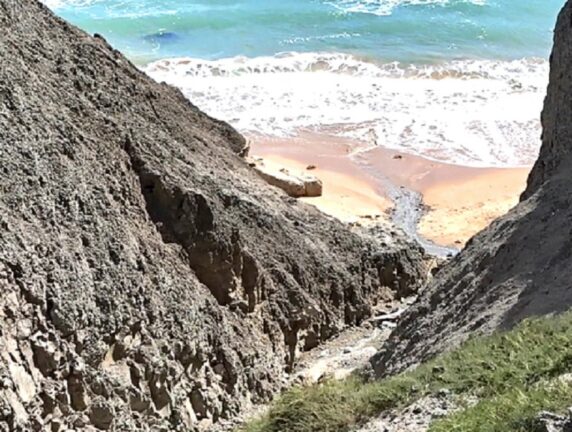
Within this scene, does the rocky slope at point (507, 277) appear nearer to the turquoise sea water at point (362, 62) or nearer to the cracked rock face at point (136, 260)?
the cracked rock face at point (136, 260)

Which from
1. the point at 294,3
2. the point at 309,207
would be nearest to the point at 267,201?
the point at 309,207

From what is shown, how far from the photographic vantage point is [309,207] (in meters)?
21.0

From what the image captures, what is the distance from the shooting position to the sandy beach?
27047 mm

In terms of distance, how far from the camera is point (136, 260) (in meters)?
14.6

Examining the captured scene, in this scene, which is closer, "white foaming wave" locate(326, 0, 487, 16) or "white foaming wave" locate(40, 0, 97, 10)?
"white foaming wave" locate(326, 0, 487, 16)

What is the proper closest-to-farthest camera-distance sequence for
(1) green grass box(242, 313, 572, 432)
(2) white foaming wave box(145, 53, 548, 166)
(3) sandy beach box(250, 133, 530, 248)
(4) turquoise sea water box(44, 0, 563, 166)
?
(1) green grass box(242, 313, 572, 432), (3) sandy beach box(250, 133, 530, 248), (2) white foaming wave box(145, 53, 548, 166), (4) turquoise sea water box(44, 0, 563, 166)

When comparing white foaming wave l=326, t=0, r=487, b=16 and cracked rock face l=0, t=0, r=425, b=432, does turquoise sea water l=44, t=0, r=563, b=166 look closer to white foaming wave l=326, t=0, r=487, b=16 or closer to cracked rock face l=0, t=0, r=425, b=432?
white foaming wave l=326, t=0, r=487, b=16

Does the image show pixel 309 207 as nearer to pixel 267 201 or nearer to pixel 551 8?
pixel 267 201

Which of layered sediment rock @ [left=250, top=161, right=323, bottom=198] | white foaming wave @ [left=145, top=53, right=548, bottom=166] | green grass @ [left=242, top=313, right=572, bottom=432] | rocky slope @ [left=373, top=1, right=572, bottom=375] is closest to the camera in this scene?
green grass @ [left=242, top=313, right=572, bottom=432]

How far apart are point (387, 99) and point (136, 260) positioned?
85.4ft

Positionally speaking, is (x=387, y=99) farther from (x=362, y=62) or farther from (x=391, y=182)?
(x=391, y=182)

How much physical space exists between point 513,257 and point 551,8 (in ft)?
142

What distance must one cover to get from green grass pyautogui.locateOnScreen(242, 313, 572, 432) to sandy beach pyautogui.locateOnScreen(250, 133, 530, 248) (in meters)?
13.9

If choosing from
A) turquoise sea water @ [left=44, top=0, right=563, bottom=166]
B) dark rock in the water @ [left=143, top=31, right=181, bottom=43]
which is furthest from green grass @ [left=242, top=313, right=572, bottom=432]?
dark rock in the water @ [left=143, top=31, right=181, bottom=43]
